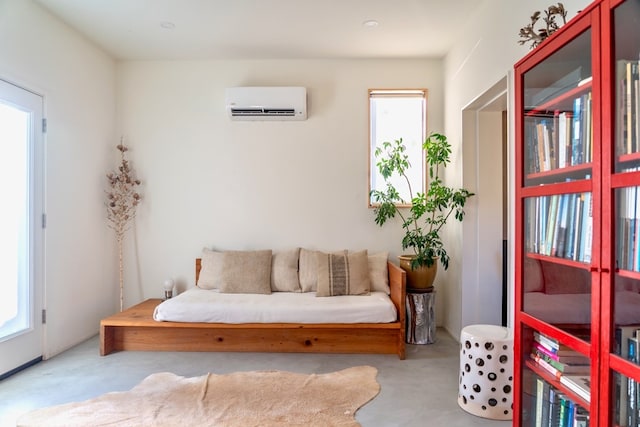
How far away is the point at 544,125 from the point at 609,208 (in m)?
0.55

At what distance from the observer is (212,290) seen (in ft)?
12.3

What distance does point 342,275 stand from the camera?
3.54 meters

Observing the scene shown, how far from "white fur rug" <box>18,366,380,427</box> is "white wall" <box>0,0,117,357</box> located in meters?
1.16

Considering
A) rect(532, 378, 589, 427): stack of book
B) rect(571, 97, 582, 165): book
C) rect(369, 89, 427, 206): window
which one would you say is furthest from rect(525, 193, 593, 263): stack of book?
rect(369, 89, 427, 206): window

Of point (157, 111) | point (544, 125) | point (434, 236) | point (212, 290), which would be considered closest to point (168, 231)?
point (212, 290)

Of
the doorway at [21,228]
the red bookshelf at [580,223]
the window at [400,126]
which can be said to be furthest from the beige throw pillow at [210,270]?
the red bookshelf at [580,223]

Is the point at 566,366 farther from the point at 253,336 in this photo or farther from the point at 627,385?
the point at 253,336

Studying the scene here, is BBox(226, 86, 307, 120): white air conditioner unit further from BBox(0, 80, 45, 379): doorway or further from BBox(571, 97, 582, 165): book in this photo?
BBox(571, 97, 582, 165): book

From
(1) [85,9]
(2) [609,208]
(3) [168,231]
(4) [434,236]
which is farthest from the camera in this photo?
(3) [168,231]

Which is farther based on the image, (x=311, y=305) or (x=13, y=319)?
(x=311, y=305)

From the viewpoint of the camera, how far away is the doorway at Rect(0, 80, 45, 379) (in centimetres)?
273

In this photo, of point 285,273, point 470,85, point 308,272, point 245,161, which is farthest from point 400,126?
point 285,273

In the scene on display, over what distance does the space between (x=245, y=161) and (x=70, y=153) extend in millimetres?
1539

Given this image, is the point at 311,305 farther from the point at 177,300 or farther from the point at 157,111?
the point at 157,111
